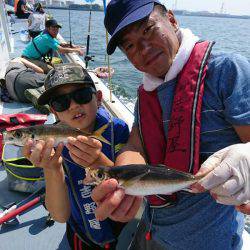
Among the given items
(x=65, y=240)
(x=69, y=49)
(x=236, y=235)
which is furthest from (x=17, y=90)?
(x=236, y=235)

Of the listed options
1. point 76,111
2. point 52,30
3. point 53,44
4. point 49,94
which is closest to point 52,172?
point 76,111

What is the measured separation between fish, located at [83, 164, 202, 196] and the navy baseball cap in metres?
0.78

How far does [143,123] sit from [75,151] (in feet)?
1.57

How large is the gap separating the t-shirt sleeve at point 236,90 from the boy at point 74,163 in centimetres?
97

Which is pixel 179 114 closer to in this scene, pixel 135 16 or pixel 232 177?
pixel 232 177

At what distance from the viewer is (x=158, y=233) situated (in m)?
1.97

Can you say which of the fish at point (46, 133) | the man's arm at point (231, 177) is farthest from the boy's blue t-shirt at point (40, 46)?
the man's arm at point (231, 177)

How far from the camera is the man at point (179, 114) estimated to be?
1577 millimetres

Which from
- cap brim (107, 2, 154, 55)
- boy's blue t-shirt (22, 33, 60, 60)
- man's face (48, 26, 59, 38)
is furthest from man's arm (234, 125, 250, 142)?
man's face (48, 26, 59, 38)

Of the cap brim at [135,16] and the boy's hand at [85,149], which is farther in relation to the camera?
the boy's hand at [85,149]

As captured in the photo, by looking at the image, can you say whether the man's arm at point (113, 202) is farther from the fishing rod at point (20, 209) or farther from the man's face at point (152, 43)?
the fishing rod at point (20, 209)

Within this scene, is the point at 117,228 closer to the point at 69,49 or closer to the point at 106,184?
the point at 106,184

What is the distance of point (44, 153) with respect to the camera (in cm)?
203

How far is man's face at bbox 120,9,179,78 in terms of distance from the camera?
1.72 m
